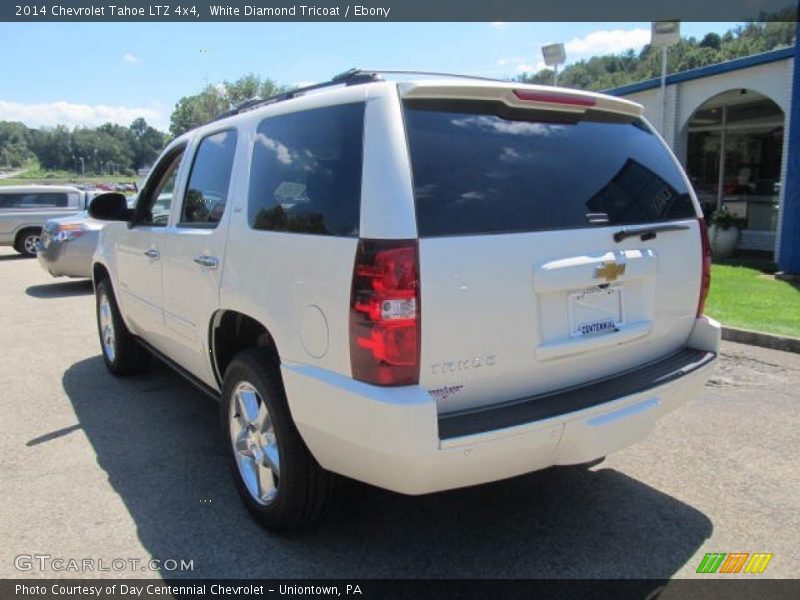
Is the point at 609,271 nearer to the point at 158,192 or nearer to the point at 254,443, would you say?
the point at 254,443

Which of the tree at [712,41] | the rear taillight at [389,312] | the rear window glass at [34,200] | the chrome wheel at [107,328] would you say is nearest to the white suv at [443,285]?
the rear taillight at [389,312]

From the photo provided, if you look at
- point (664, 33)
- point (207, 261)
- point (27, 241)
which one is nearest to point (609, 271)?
point (207, 261)

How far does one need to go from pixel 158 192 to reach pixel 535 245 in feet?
10.5

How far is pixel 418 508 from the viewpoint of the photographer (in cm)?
340

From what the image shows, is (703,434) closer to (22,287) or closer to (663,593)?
(663,593)

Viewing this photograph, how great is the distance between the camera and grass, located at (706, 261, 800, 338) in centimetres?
703

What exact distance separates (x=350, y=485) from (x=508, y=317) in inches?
48.5

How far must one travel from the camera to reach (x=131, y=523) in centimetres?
327

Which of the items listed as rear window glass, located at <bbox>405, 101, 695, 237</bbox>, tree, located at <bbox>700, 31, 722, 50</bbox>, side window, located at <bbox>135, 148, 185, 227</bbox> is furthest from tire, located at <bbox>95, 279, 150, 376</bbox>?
tree, located at <bbox>700, 31, 722, 50</bbox>

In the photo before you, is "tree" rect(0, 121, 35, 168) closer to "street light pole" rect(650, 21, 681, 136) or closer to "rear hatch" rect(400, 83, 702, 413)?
"street light pole" rect(650, 21, 681, 136)

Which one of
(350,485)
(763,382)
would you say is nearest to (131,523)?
(350,485)

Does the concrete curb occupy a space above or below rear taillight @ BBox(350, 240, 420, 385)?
below

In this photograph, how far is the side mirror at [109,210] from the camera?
4875 mm

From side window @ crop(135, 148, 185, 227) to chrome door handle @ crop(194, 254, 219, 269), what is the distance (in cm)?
106
